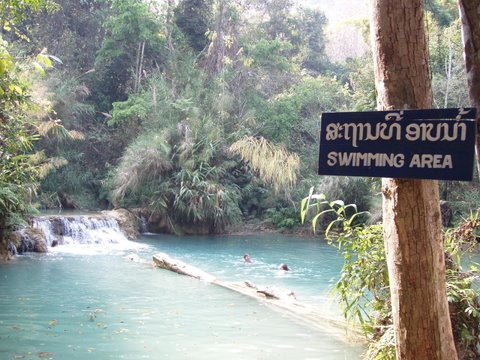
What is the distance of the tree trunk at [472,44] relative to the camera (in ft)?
6.48

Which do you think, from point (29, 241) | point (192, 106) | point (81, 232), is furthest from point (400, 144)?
point (192, 106)

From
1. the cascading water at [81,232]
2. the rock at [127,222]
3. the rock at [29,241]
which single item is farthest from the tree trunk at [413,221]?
the rock at [127,222]

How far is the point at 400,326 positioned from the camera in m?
2.04

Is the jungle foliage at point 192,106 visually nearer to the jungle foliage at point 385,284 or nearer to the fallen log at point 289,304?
the fallen log at point 289,304

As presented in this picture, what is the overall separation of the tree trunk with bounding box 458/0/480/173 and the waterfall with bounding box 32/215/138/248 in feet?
37.4

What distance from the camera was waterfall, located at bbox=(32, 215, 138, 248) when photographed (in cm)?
1264

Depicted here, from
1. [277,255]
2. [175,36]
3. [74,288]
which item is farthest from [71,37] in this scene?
[74,288]

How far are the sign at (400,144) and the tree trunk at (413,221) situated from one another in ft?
0.26

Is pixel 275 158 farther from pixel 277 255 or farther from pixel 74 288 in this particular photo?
pixel 74 288

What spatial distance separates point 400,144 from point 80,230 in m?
12.1

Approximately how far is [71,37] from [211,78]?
5483 millimetres

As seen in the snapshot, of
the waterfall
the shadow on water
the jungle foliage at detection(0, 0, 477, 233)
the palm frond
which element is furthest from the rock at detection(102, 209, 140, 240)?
the palm frond

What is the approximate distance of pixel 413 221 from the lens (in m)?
1.97

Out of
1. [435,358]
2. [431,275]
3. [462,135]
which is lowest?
[435,358]
